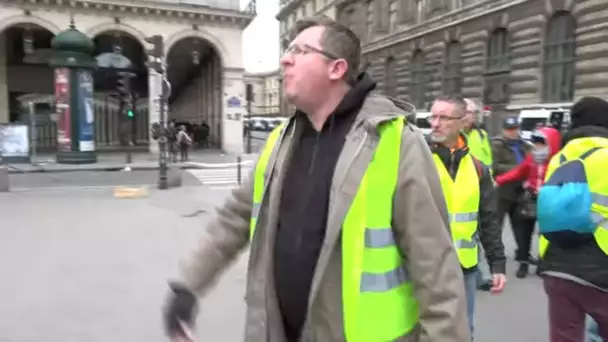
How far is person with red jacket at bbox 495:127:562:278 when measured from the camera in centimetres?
638

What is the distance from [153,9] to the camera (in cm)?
2672

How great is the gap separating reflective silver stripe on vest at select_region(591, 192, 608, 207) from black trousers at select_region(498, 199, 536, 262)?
4.11m

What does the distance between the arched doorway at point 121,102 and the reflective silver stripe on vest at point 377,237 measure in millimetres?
28938

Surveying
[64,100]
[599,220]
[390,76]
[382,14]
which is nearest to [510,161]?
[599,220]

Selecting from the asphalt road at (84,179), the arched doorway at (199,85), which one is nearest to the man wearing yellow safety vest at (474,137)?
the asphalt road at (84,179)

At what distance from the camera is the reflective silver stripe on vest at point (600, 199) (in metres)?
2.93

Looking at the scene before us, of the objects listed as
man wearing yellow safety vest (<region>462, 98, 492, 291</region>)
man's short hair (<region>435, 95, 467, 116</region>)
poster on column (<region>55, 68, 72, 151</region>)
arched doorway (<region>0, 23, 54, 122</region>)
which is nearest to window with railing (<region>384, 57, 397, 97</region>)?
arched doorway (<region>0, 23, 54, 122</region>)

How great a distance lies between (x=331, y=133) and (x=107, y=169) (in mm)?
19449

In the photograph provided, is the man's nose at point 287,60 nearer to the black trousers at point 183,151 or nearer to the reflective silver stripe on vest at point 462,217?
the reflective silver stripe on vest at point 462,217

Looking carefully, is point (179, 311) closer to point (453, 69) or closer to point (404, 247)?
point (404, 247)

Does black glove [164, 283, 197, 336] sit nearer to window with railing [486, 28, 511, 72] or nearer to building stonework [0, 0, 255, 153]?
building stonework [0, 0, 255, 153]

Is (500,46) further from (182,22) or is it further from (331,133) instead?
(331,133)

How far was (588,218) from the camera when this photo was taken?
116 inches

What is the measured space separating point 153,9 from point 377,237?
27035 mm
